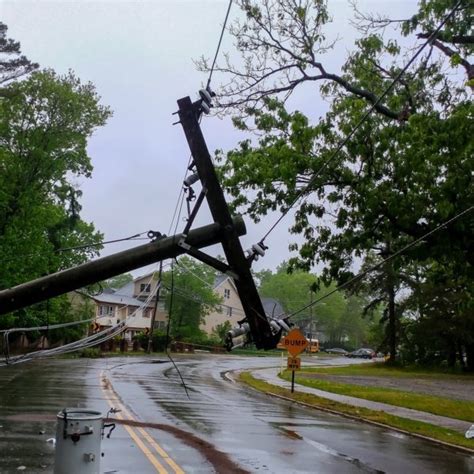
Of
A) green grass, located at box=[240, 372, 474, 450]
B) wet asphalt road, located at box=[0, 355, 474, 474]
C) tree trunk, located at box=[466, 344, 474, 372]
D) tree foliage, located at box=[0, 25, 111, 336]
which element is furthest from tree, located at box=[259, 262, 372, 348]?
wet asphalt road, located at box=[0, 355, 474, 474]

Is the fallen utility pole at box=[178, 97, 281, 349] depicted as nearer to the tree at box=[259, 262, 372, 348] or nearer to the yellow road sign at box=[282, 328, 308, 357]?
the yellow road sign at box=[282, 328, 308, 357]

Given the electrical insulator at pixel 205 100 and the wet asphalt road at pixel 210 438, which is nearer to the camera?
the electrical insulator at pixel 205 100

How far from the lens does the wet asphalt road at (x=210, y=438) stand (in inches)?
384

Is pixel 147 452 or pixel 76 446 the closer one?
pixel 76 446

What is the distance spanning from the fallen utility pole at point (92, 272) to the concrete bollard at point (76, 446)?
4.36 feet

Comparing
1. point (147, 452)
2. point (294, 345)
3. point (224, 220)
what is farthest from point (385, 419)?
point (224, 220)

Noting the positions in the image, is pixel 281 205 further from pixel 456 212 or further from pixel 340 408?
pixel 340 408

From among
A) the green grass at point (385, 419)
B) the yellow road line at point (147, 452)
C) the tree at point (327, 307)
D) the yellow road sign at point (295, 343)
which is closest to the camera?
the yellow road line at point (147, 452)

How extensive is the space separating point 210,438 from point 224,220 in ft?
20.8

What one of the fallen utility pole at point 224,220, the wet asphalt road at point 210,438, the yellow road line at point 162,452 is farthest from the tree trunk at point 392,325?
the fallen utility pole at point 224,220

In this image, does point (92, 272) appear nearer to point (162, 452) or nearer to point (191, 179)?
point (191, 179)

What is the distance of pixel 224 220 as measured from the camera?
7242mm

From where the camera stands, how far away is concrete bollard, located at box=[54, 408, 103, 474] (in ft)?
22.5

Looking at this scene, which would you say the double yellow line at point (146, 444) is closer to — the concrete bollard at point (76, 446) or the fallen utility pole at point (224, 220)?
the concrete bollard at point (76, 446)
